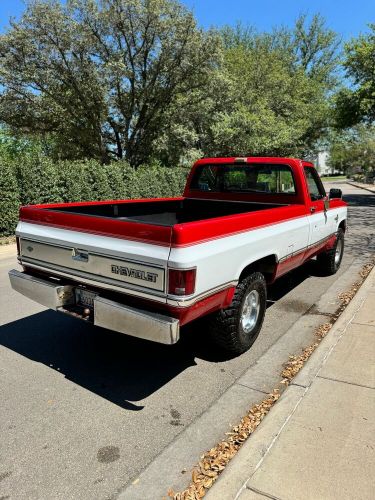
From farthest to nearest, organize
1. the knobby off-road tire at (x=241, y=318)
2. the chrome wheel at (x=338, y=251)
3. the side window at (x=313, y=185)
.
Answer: the chrome wheel at (x=338, y=251) < the side window at (x=313, y=185) < the knobby off-road tire at (x=241, y=318)

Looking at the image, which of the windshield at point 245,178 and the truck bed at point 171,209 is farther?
the windshield at point 245,178

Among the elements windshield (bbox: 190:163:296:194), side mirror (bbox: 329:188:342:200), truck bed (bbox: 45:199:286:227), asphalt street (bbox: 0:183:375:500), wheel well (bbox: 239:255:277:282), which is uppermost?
windshield (bbox: 190:163:296:194)

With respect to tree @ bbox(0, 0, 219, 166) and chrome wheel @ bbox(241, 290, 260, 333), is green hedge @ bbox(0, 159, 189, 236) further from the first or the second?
chrome wheel @ bbox(241, 290, 260, 333)

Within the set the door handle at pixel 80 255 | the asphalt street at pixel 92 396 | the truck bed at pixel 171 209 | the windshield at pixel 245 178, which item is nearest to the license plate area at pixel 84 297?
the door handle at pixel 80 255

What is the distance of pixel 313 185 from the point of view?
5695 millimetres

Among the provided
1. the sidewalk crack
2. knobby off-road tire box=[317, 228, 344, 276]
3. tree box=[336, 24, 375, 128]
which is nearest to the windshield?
knobby off-road tire box=[317, 228, 344, 276]

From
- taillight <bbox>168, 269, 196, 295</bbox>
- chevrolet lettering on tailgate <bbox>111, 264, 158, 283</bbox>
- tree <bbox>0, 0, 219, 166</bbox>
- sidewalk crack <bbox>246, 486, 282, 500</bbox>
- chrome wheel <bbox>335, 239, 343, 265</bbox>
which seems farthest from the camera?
tree <bbox>0, 0, 219, 166</bbox>

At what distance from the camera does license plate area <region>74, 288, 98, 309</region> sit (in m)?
3.51

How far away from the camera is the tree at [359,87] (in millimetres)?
20562

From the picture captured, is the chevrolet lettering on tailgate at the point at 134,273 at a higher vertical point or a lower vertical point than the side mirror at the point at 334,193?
lower

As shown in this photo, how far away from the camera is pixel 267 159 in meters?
5.43

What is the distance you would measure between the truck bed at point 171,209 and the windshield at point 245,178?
30cm

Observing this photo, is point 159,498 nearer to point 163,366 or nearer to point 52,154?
point 163,366

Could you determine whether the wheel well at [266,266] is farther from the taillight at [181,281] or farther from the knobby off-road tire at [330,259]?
the knobby off-road tire at [330,259]
